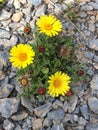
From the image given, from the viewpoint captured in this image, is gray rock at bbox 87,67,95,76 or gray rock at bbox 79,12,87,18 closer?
gray rock at bbox 87,67,95,76

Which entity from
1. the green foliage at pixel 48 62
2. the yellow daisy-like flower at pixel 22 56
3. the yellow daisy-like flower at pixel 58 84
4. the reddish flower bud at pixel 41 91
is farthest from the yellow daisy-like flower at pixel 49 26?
the reddish flower bud at pixel 41 91

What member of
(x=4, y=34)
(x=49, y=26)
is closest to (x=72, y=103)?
(x=49, y=26)

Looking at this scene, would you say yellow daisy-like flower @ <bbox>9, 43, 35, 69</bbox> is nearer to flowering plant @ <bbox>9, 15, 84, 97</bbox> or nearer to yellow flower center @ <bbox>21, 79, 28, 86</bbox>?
flowering plant @ <bbox>9, 15, 84, 97</bbox>

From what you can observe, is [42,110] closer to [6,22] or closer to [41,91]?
[41,91]

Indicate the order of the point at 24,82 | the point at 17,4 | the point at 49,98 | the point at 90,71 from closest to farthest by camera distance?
the point at 24,82
the point at 49,98
the point at 90,71
the point at 17,4

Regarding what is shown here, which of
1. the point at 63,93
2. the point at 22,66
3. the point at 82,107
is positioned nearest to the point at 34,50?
the point at 22,66

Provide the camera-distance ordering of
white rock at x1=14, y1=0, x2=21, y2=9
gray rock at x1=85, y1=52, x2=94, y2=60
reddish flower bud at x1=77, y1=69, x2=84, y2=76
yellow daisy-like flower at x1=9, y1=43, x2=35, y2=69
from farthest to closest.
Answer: white rock at x1=14, y1=0, x2=21, y2=9 → gray rock at x1=85, y1=52, x2=94, y2=60 → reddish flower bud at x1=77, y1=69, x2=84, y2=76 → yellow daisy-like flower at x1=9, y1=43, x2=35, y2=69

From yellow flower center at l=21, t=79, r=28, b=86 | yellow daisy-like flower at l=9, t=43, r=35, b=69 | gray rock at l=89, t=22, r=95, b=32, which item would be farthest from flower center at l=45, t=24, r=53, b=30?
gray rock at l=89, t=22, r=95, b=32

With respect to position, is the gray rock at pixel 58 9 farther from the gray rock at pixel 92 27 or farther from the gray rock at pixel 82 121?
the gray rock at pixel 82 121
